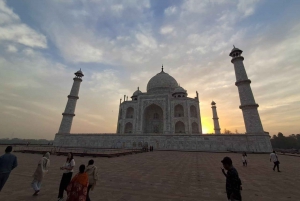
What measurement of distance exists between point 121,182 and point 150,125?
27.7m

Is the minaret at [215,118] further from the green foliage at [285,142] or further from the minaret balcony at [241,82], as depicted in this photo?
the green foliage at [285,142]

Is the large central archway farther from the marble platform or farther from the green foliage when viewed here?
the green foliage

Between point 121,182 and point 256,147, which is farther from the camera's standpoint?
point 256,147

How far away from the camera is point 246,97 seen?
20.9 m

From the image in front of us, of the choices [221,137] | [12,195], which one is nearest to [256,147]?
[221,137]

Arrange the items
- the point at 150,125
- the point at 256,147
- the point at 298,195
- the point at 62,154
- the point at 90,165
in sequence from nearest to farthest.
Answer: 1. the point at 90,165
2. the point at 298,195
3. the point at 62,154
4. the point at 256,147
5. the point at 150,125

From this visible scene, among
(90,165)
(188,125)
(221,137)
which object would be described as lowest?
(90,165)

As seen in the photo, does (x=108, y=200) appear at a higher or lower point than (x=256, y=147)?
lower

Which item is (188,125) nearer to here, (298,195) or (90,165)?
(298,195)

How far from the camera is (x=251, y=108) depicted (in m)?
20.2

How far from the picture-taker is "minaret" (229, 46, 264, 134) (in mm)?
19531

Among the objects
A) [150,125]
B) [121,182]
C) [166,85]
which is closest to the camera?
[121,182]

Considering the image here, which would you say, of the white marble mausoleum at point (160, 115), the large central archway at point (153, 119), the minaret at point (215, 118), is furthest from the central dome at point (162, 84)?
the minaret at point (215, 118)

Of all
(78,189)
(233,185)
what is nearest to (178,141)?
(233,185)
